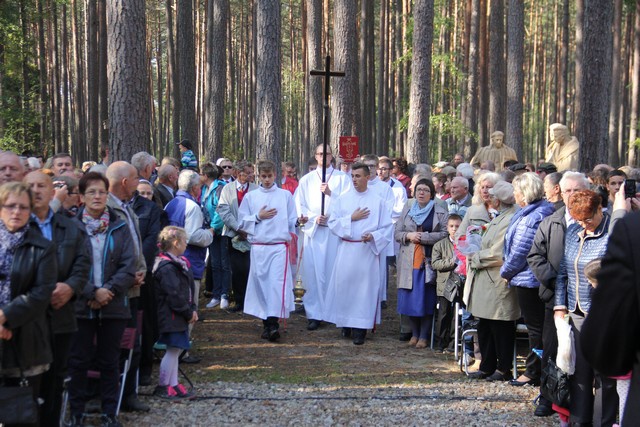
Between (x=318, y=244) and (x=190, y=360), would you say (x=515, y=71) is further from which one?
(x=190, y=360)

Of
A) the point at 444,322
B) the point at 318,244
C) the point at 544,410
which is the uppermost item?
the point at 318,244

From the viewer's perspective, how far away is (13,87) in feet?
97.2

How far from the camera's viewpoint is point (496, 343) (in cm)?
827

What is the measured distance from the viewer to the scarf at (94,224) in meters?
6.04

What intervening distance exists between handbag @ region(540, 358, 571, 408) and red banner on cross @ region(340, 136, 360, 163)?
6677 mm

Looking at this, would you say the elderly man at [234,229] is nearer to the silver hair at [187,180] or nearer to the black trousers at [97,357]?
the silver hair at [187,180]

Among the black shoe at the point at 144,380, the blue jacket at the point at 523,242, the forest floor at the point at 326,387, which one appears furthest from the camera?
the black shoe at the point at 144,380

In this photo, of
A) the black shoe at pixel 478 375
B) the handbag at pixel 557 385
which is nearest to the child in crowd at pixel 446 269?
the black shoe at pixel 478 375

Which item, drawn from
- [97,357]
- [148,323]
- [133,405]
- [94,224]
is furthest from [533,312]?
[94,224]

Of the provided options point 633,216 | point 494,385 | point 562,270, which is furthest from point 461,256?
point 633,216

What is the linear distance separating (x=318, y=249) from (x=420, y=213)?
1.85 metres

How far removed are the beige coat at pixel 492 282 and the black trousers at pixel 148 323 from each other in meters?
3.36

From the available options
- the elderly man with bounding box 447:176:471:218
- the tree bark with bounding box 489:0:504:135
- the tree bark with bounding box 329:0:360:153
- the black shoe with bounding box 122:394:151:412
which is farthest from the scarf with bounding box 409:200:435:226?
the tree bark with bounding box 489:0:504:135

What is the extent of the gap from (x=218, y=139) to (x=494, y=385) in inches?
607
